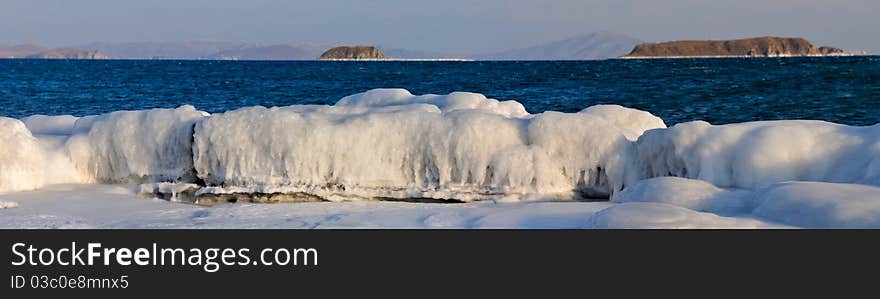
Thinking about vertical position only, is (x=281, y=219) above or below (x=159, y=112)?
below

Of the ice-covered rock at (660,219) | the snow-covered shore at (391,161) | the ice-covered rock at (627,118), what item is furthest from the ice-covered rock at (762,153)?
the ice-covered rock at (660,219)

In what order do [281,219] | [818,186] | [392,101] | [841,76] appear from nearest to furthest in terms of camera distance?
1. [818,186]
2. [281,219]
3. [392,101]
4. [841,76]

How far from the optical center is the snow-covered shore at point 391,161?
8.23 metres

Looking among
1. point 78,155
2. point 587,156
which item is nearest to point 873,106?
point 587,156

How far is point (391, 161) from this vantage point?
31.5ft

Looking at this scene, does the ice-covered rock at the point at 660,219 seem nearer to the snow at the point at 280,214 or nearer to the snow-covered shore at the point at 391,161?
the snow at the point at 280,214

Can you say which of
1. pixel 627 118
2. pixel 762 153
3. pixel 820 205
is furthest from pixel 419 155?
pixel 820 205

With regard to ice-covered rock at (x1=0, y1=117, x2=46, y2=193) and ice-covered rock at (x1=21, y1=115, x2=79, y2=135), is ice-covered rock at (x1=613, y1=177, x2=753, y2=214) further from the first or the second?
ice-covered rock at (x1=21, y1=115, x2=79, y2=135)

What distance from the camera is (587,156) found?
9.50 meters

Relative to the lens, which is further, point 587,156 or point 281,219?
point 587,156

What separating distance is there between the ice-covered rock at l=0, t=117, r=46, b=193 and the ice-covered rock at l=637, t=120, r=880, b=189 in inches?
257

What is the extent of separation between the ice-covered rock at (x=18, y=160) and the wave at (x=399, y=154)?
1 cm
